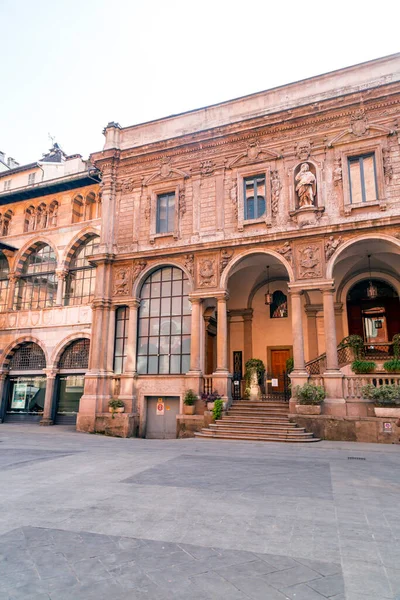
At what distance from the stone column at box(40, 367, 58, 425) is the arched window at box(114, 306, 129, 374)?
4.99 metres

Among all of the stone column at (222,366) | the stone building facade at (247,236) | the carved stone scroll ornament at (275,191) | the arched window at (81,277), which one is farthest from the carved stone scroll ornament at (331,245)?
the arched window at (81,277)

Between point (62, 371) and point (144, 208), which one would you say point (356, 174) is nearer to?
point (144, 208)

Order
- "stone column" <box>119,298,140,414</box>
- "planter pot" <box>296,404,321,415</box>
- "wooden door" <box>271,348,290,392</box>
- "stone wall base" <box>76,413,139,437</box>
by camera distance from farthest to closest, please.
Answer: "wooden door" <box>271,348,290,392</box> → "stone column" <box>119,298,140,414</box> → "stone wall base" <box>76,413,139,437</box> → "planter pot" <box>296,404,321,415</box>

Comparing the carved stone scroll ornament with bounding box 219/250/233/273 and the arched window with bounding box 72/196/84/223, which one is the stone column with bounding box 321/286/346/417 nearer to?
the carved stone scroll ornament with bounding box 219/250/233/273

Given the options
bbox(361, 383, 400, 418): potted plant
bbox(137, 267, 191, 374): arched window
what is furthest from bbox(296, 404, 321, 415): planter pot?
bbox(137, 267, 191, 374): arched window

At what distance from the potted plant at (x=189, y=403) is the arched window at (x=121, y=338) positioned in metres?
3.60

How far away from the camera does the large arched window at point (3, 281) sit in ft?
77.5

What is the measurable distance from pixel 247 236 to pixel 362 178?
4936mm

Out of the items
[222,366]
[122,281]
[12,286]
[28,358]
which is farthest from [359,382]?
[12,286]

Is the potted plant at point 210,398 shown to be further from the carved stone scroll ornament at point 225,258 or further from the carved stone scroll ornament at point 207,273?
the carved stone scroll ornament at point 225,258

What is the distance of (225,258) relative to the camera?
16531mm

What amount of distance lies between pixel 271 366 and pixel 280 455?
396 inches

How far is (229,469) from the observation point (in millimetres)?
8266

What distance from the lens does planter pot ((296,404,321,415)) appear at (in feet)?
44.5
